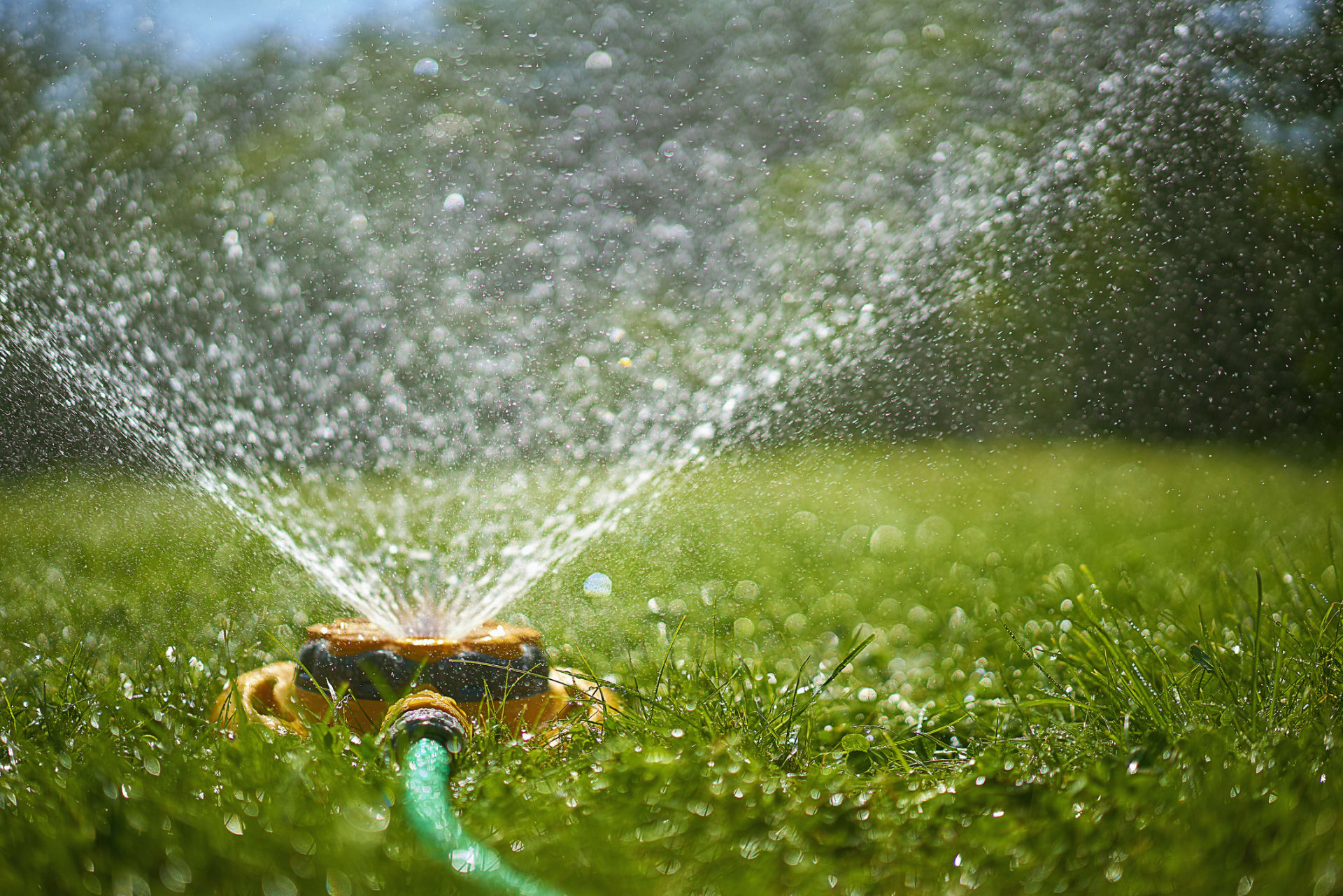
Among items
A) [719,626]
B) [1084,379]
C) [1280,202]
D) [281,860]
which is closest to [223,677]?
[281,860]

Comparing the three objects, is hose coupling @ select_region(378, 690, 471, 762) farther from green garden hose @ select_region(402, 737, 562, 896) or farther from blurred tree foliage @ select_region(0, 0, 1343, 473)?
blurred tree foliage @ select_region(0, 0, 1343, 473)

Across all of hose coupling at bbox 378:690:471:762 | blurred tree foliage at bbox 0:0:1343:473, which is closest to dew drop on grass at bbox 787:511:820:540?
blurred tree foliage at bbox 0:0:1343:473

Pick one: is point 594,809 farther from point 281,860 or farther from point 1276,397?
point 1276,397

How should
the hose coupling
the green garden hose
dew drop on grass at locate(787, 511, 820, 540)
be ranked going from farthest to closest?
dew drop on grass at locate(787, 511, 820, 540), the hose coupling, the green garden hose

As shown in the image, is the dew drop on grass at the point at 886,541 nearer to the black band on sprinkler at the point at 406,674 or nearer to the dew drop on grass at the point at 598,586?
the dew drop on grass at the point at 598,586

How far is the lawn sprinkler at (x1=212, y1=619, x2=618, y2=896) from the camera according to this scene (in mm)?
1498

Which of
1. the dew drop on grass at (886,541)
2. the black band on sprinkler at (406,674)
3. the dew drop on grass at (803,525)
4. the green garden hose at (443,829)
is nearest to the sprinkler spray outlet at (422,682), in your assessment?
the black band on sprinkler at (406,674)

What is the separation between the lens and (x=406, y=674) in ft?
5.33

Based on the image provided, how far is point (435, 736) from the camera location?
4.74ft

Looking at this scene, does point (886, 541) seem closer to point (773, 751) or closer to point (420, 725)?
point (773, 751)

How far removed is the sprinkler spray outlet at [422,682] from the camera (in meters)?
1.60

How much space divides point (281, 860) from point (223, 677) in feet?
3.26

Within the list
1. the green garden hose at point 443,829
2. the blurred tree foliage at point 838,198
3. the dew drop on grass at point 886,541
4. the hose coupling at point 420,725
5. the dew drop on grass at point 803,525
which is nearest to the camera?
the green garden hose at point 443,829

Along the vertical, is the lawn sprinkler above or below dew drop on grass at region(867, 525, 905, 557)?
above
